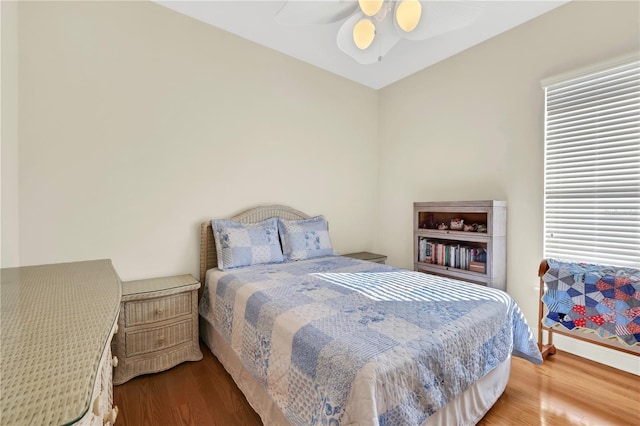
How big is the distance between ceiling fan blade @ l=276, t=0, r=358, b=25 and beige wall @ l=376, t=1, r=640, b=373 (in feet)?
5.42

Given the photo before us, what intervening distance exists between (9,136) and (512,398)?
347 cm

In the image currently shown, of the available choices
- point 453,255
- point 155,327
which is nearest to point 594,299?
point 453,255

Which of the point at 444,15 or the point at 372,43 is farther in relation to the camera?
the point at 372,43

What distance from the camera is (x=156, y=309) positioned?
199 centimetres

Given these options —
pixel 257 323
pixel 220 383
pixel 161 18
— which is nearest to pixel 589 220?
pixel 257 323

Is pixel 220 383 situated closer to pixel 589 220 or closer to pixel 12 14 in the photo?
pixel 12 14

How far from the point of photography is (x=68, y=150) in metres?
1.97

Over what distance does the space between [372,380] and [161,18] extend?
292 cm

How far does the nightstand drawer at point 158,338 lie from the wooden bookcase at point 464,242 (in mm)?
2270

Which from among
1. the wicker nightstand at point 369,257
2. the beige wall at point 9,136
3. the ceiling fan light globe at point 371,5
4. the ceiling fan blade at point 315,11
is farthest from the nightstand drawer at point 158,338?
the ceiling fan light globe at point 371,5

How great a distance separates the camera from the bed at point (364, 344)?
102cm

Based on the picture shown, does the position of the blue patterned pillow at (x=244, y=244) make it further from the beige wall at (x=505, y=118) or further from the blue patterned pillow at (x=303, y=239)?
the beige wall at (x=505, y=118)

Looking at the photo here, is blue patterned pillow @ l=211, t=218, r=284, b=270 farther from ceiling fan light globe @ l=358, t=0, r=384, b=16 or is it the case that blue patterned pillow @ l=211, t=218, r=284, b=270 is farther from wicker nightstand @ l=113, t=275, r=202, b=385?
ceiling fan light globe @ l=358, t=0, r=384, b=16

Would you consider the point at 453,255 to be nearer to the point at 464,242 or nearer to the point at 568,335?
the point at 464,242
